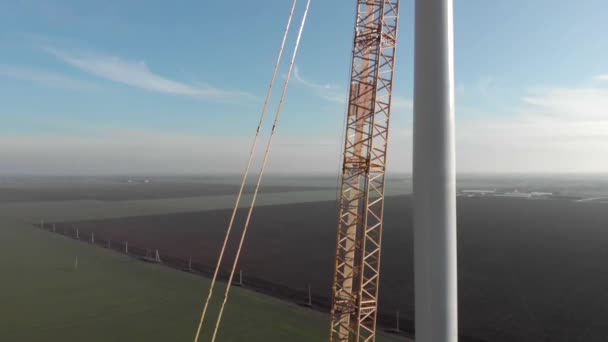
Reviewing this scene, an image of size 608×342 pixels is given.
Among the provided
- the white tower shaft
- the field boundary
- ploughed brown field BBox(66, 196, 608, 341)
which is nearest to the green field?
the field boundary

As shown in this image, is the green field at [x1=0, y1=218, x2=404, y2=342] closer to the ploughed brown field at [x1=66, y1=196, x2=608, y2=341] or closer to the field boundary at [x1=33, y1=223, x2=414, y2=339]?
the field boundary at [x1=33, y1=223, x2=414, y2=339]

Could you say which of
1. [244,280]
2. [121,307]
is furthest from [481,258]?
[121,307]

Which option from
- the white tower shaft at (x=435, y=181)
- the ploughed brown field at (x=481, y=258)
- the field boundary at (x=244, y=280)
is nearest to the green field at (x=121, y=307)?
the field boundary at (x=244, y=280)

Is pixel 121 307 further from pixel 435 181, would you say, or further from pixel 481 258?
pixel 481 258

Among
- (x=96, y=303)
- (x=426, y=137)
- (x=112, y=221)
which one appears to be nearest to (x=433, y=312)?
(x=426, y=137)

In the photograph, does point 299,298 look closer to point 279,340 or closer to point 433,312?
point 279,340

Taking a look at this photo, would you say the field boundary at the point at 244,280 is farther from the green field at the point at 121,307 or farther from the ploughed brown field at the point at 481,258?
the green field at the point at 121,307

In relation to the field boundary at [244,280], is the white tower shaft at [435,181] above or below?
above

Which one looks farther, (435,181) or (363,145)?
(363,145)
